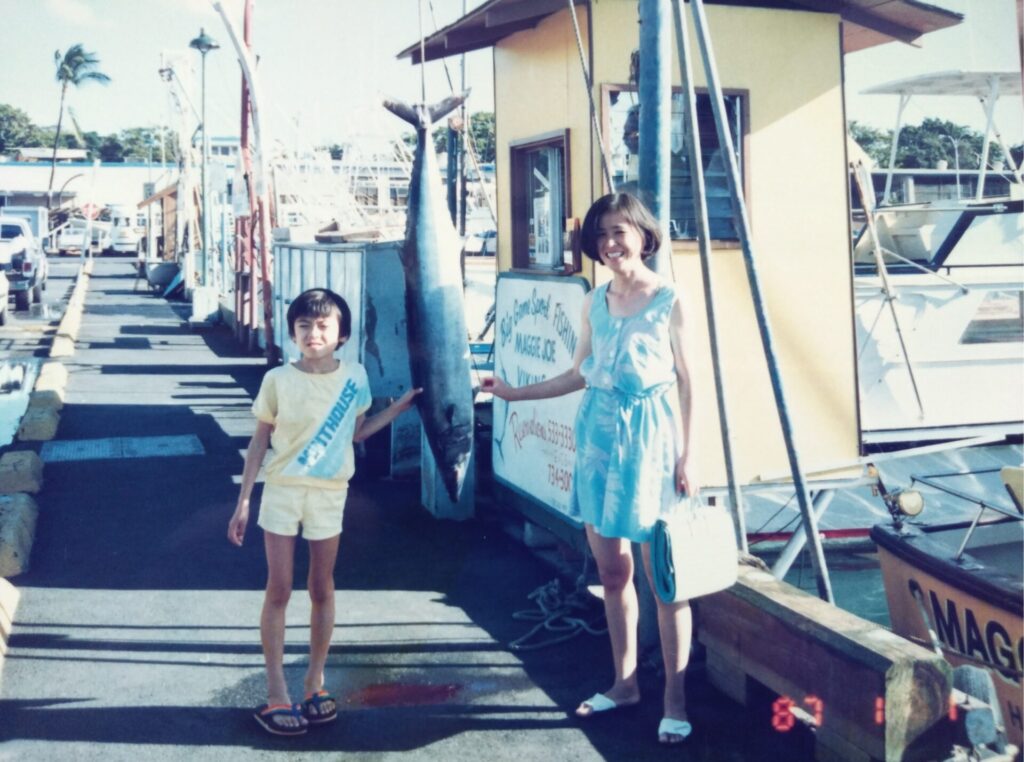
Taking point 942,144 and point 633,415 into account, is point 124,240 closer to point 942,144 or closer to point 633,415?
point 942,144

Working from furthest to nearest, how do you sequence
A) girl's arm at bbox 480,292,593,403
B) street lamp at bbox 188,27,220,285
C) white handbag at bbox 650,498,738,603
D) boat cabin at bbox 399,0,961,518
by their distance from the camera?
1. street lamp at bbox 188,27,220,285
2. boat cabin at bbox 399,0,961,518
3. girl's arm at bbox 480,292,593,403
4. white handbag at bbox 650,498,738,603

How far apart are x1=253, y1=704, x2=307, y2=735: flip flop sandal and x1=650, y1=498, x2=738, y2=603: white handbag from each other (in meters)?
1.35

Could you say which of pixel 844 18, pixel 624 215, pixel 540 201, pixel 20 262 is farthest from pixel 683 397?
pixel 20 262

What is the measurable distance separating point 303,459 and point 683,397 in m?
1.28

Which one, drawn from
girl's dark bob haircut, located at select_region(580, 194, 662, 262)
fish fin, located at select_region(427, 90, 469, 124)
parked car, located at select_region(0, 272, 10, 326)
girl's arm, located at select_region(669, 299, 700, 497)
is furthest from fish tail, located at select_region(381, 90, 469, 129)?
parked car, located at select_region(0, 272, 10, 326)

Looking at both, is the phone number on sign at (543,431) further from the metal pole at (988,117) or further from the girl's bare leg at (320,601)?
the metal pole at (988,117)

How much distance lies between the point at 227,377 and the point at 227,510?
7.12 metres

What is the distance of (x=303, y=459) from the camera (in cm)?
362

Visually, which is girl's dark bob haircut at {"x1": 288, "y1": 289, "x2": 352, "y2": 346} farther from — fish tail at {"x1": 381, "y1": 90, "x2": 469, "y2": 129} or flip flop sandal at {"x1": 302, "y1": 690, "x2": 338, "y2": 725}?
flip flop sandal at {"x1": 302, "y1": 690, "x2": 338, "y2": 725}

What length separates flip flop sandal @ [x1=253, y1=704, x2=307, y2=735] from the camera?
3768mm

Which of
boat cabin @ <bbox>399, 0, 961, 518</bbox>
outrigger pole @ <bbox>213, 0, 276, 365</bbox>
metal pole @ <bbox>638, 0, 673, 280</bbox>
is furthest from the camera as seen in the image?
outrigger pole @ <bbox>213, 0, 276, 365</bbox>

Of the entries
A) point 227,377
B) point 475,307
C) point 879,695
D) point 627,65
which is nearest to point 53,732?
point 879,695

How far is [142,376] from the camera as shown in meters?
13.8

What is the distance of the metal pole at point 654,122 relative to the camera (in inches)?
168
